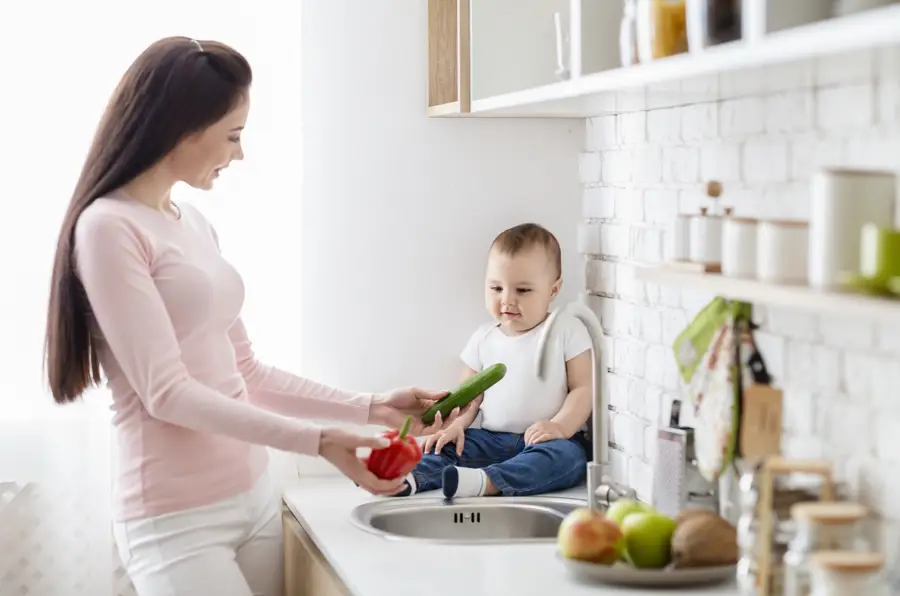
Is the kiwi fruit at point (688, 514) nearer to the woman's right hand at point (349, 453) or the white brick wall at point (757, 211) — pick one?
the white brick wall at point (757, 211)

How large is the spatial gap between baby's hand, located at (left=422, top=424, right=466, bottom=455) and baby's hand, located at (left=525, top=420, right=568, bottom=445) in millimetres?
127

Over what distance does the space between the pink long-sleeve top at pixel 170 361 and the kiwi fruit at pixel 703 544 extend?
56 cm

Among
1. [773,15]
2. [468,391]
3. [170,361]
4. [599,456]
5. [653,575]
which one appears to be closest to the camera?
[773,15]

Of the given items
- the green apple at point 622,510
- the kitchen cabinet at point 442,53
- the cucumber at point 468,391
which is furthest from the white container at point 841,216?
the kitchen cabinet at point 442,53

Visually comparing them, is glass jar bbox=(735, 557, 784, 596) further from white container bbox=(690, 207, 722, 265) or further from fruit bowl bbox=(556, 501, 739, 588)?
white container bbox=(690, 207, 722, 265)

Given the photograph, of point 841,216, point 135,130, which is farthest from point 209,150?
point 841,216

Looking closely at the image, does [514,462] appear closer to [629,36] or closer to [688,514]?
[688,514]

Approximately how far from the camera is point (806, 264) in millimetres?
1403

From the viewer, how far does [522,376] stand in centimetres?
248

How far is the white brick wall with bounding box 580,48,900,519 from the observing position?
4.80 ft

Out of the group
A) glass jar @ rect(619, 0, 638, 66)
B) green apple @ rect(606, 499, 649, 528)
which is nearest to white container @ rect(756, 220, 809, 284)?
glass jar @ rect(619, 0, 638, 66)

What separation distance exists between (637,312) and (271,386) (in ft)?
2.16

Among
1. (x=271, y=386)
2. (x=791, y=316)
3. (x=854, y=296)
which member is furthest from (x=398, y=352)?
(x=854, y=296)

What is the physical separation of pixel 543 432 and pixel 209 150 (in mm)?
810
